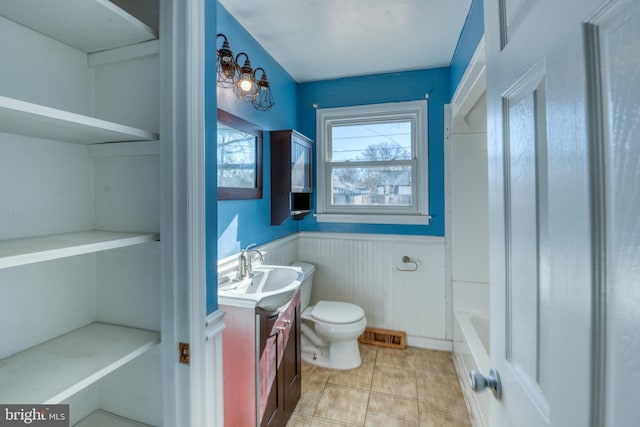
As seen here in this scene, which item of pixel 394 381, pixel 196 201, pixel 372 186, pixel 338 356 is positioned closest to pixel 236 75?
pixel 196 201

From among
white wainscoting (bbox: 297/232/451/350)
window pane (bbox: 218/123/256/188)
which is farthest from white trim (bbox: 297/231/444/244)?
window pane (bbox: 218/123/256/188)

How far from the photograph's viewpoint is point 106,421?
933 millimetres

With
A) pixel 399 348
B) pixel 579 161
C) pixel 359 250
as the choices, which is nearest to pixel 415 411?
pixel 399 348

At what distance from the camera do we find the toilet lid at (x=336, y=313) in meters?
2.20

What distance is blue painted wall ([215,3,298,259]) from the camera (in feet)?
5.83

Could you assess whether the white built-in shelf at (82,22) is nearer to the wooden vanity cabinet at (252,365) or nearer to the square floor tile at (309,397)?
the wooden vanity cabinet at (252,365)

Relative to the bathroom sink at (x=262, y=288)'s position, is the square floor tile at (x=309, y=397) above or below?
below

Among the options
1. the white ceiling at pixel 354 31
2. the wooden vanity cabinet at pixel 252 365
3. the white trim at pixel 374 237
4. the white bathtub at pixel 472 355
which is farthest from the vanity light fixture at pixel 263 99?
the white bathtub at pixel 472 355

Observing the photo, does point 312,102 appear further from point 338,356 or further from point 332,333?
point 338,356

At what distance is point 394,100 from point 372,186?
85 centimetres

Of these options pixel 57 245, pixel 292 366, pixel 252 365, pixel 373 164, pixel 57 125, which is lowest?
pixel 292 366

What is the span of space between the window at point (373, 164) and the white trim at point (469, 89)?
1.03 ft

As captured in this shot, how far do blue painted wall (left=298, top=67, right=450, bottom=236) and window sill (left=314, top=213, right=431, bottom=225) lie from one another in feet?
0.14

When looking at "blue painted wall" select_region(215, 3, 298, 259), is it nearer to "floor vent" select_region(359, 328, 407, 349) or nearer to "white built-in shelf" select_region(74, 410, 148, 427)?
"white built-in shelf" select_region(74, 410, 148, 427)
